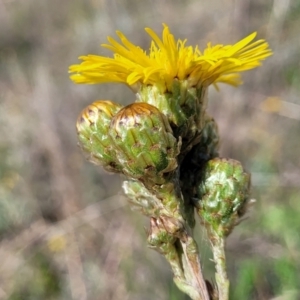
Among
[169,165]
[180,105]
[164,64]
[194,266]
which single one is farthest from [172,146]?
[194,266]

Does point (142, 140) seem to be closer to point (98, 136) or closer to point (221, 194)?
point (98, 136)

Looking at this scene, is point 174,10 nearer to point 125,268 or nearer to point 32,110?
point 32,110

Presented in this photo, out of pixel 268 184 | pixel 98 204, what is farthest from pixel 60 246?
pixel 268 184

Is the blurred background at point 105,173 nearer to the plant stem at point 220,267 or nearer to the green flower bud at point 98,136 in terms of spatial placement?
the plant stem at point 220,267

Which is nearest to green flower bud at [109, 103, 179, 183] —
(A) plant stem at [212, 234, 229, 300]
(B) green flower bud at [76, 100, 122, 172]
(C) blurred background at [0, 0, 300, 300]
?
(B) green flower bud at [76, 100, 122, 172]

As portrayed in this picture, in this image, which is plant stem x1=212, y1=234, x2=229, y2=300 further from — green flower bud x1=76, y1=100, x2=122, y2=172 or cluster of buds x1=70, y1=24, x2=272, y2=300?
green flower bud x1=76, y1=100, x2=122, y2=172

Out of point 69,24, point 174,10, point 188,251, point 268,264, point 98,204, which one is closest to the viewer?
point 188,251
